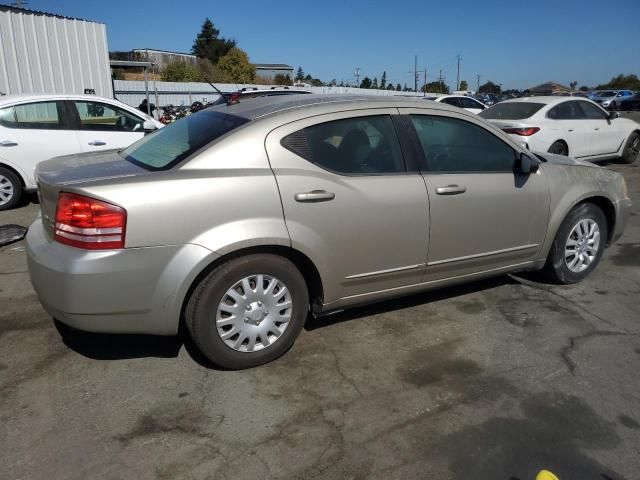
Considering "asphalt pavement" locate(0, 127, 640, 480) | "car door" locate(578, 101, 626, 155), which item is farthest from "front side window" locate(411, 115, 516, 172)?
"car door" locate(578, 101, 626, 155)

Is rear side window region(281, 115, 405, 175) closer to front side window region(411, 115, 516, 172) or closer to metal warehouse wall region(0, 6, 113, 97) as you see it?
front side window region(411, 115, 516, 172)

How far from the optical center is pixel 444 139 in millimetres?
3707

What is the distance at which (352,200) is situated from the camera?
322cm

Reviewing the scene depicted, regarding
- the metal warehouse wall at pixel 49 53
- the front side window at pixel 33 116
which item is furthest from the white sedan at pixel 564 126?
the metal warehouse wall at pixel 49 53

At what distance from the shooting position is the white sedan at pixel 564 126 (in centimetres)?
921

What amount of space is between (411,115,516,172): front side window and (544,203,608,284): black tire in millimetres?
837

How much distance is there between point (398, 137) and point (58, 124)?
5766 mm

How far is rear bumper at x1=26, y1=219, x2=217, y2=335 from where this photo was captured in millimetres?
2668

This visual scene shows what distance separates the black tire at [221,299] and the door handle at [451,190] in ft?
3.76

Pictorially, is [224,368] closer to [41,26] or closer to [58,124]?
[58,124]

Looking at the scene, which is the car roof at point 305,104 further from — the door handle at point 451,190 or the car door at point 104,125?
the car door at point 104,125

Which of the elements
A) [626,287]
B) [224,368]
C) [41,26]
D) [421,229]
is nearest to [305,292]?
[224,368]

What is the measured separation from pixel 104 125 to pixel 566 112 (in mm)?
8175

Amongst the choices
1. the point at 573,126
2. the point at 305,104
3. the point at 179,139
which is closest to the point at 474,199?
the point at 305,104
